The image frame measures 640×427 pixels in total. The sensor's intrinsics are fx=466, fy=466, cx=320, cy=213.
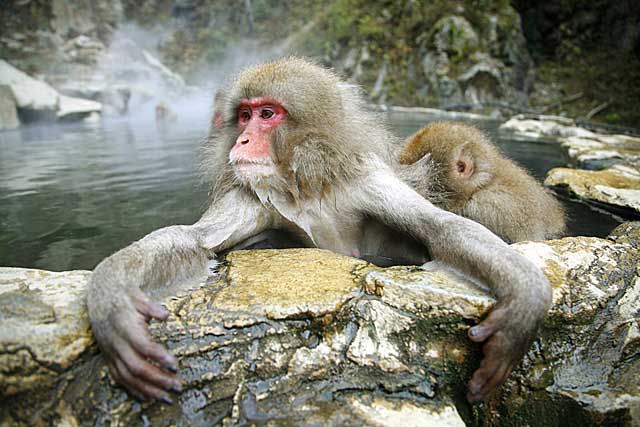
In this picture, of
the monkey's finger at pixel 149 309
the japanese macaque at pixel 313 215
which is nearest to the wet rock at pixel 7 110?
the japanese macaque at pixel 313 215

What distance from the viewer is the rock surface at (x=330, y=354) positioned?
1.36 m

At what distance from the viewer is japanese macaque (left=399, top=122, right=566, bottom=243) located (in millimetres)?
3049

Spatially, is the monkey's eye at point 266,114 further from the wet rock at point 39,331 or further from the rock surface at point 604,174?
the rock surface at point 604,174

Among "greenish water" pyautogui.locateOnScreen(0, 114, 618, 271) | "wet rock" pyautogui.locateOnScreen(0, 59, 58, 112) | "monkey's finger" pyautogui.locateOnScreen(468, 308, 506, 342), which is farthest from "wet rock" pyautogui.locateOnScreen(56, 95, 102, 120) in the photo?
"monkey's finger" pyautogui.locateOnScreen(468, 308, 506, 342)

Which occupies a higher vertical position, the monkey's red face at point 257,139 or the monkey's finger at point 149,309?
the monkey's red face at point 257,139

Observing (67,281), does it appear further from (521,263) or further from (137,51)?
(137,51)

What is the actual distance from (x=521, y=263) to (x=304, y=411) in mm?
945

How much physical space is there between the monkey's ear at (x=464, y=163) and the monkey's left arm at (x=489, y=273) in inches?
34.8

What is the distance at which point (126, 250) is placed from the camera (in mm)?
1783

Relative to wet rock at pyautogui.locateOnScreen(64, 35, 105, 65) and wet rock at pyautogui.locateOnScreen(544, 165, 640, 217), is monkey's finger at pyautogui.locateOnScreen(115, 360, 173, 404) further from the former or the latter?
wet rock at pyautogui.locateOnScreen(64, 35, 105, 65)

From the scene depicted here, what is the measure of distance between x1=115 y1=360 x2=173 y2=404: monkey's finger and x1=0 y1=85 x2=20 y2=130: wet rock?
13.2 metres

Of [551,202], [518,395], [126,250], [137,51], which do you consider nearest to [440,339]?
[518,395]

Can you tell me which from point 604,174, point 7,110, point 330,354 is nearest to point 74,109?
point 7,110

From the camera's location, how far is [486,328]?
5.12 ft
